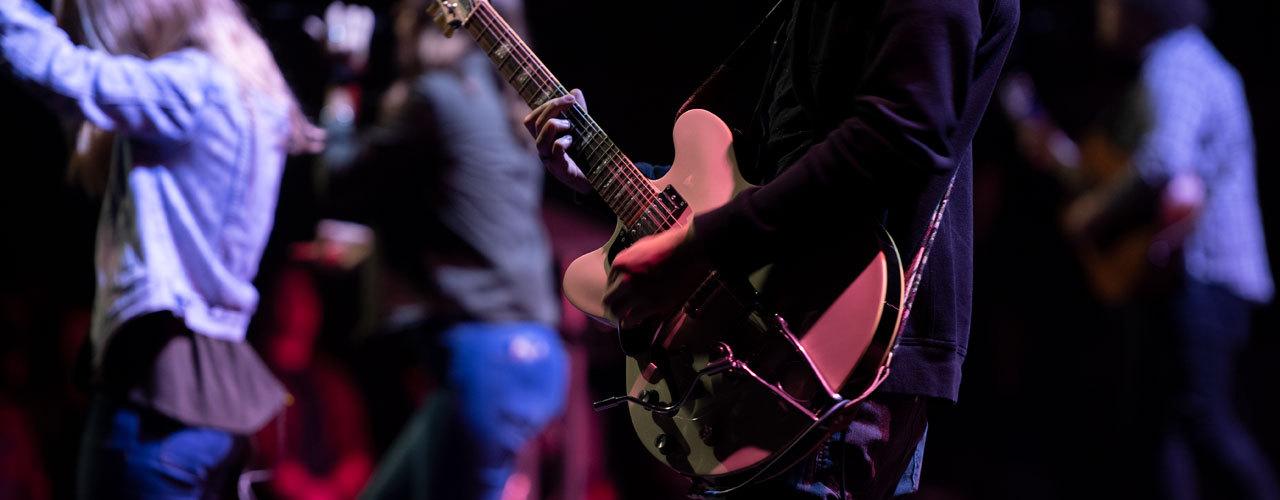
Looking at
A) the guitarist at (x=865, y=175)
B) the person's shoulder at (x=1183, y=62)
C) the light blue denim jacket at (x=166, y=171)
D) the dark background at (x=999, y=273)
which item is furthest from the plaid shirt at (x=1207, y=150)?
the light blue denim jacket at (x=166, y=171)

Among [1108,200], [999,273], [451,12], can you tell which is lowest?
[999,273]

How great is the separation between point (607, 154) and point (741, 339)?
391 millimetres

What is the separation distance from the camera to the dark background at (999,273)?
3930mm

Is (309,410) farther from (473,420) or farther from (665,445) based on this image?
(665,445)

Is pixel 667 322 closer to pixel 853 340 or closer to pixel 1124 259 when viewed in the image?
pixel 853 340

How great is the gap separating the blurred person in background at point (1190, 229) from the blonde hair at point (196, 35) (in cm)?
261

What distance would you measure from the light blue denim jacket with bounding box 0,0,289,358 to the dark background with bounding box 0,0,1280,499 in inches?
64.7

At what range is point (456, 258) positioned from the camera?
3.20 m

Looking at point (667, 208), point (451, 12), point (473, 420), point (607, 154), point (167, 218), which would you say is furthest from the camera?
point (473, 420)

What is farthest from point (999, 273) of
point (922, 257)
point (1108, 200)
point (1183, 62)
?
point (922, 257)

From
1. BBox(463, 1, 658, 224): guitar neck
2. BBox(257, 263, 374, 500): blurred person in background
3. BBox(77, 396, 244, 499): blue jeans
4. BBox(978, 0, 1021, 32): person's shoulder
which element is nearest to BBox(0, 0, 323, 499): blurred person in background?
BBox(77, 396, 244, 499): blue jeans

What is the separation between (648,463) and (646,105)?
147 cm

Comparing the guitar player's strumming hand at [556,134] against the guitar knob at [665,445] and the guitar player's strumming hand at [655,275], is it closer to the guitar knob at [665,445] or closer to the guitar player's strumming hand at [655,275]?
the guitar player's strumming hand at [655,275]

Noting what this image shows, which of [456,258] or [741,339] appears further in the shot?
[456,258]
